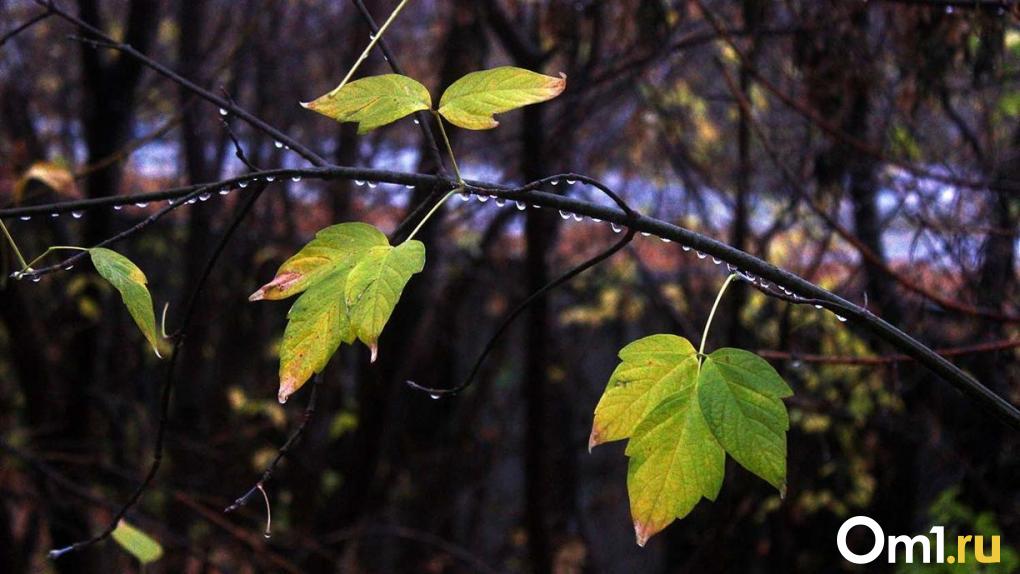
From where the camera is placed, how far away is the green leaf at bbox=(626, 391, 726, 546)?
3.20 ft

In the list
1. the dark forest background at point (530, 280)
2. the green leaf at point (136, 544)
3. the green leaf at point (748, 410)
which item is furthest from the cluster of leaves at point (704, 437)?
the green leaf at point (136, 544)

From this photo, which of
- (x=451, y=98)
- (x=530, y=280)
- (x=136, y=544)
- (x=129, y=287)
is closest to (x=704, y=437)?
(x=451, y=98)

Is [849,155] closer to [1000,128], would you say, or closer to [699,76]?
[1000,128]

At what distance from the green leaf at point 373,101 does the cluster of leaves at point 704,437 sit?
0.42 m

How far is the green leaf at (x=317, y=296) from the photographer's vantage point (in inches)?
40.7

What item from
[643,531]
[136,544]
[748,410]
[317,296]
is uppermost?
[317,296]

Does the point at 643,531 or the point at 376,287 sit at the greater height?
the point at 376,287

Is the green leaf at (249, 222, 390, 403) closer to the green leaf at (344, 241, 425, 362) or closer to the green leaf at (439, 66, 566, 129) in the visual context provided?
the green leaf at (344, 241, 425, 362)

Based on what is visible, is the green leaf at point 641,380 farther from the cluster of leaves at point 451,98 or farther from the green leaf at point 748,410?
the cluster of leaves at point 451,98

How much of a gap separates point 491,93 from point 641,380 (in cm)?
35

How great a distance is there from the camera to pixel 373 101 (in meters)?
1.12

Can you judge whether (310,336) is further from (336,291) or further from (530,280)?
(530,280)

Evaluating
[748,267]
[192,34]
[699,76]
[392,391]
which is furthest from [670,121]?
[748,267]

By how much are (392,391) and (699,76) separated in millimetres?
2593
